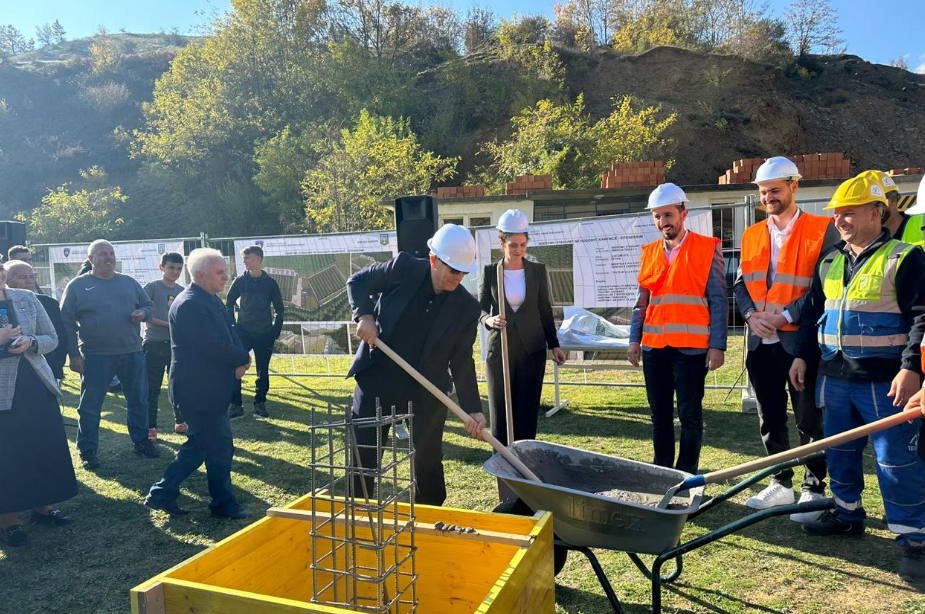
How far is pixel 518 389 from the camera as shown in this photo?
14.0 feet

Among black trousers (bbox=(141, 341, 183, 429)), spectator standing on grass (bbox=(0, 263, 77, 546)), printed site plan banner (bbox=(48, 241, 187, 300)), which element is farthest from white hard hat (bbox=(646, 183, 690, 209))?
printed site plan banner (bbox=(48, 241, 187, 300))

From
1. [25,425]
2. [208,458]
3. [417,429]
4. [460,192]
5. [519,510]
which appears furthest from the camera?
[460,192]

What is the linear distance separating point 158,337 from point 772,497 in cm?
592

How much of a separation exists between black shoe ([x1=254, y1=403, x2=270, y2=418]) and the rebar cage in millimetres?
5148

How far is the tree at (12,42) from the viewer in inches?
3078

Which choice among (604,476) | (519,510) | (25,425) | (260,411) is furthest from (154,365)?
(604,476)

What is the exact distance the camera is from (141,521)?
441 centimetres

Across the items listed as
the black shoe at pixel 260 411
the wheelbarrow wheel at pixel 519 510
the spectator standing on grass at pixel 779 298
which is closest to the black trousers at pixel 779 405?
the spectator standing on grass at pixel 779 298

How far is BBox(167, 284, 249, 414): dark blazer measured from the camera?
4043 millimetres

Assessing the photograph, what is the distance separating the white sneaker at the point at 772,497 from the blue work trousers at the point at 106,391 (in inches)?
210

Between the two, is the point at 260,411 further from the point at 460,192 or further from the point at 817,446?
the point at 460,192

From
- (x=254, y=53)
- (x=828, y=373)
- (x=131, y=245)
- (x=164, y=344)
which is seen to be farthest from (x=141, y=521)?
(x=254, y=53)

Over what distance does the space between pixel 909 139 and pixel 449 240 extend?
135ft

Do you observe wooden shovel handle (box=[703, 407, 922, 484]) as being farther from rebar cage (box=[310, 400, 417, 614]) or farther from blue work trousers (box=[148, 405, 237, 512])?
blue work trousers (box=[148, 405, 237, 512])
